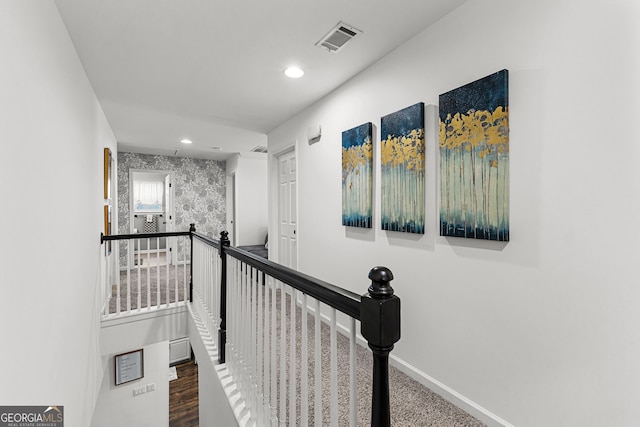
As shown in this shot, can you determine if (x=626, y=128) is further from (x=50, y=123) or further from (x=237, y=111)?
(x=237, y=111)

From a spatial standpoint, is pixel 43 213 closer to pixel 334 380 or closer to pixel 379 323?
pixel 334 380

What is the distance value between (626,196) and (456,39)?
1.18 meters

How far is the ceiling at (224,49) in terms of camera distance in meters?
1.77

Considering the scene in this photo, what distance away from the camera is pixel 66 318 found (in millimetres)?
1964

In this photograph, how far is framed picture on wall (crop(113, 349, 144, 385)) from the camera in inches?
179

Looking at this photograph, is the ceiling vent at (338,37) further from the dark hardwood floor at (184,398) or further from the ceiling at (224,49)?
the dark hardwood floor at (184,398)

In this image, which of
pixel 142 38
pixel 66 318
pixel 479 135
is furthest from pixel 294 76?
pixel 66 318

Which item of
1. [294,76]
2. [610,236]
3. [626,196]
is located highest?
[294,76]

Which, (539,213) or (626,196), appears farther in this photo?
(539,213)

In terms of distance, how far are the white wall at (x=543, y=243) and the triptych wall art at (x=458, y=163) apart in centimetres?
6

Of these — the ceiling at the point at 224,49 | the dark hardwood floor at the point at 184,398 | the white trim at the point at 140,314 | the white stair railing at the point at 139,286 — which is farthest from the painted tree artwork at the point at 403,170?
the dark hardwood floor at the point at 184,398

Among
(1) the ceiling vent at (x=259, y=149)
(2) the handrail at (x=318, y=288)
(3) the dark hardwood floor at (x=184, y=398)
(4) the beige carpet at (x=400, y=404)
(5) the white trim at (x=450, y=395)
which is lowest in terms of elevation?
(3) the dark hardwood floor at (x=184, y=398)

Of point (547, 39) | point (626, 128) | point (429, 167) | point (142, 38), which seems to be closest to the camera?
point (626, 128)

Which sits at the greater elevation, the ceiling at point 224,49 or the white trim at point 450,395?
the ceiling at point 224,49
